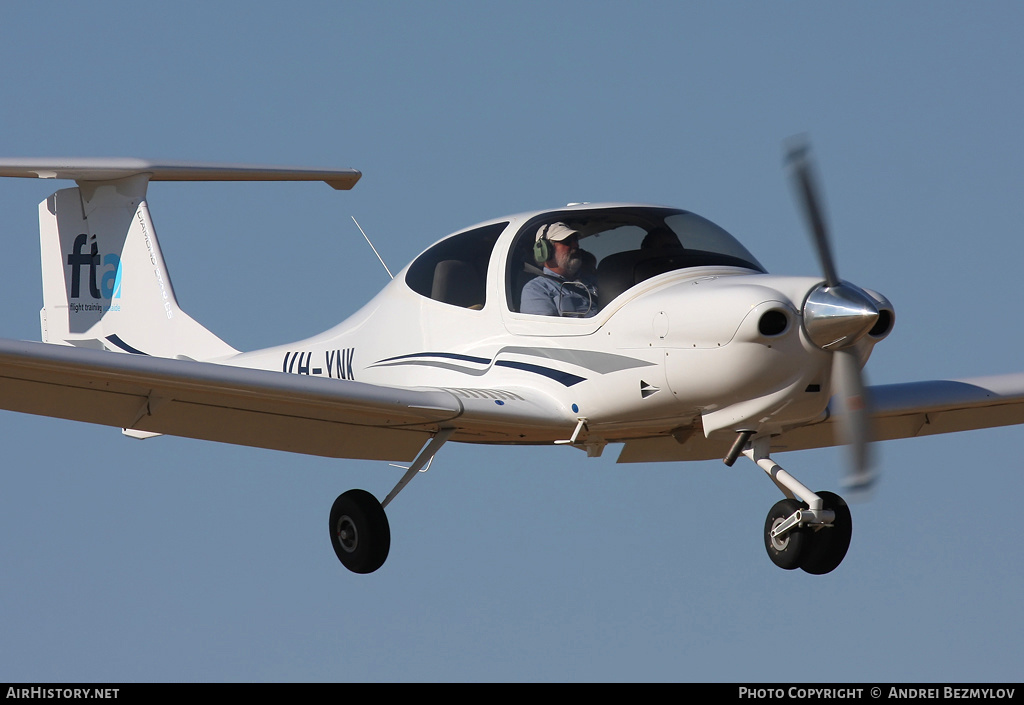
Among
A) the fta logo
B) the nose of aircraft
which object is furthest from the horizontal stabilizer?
the nose of aircraft

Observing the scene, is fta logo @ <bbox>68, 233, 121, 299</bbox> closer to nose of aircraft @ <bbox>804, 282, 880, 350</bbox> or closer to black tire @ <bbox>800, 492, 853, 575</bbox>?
black tire @ <bbox>800, 492, 853, 575</bbox>

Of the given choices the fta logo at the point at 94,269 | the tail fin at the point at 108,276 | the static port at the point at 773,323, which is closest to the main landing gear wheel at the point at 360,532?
the static port at the point at 773,323

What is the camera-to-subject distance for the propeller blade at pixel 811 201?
995cm

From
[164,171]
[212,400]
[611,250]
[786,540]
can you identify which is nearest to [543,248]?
[611,250]

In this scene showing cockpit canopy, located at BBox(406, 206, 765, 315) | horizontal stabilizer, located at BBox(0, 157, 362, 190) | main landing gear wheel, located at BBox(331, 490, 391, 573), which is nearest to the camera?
cockpit canopy, located at BBox(406, 206, 765, 315)

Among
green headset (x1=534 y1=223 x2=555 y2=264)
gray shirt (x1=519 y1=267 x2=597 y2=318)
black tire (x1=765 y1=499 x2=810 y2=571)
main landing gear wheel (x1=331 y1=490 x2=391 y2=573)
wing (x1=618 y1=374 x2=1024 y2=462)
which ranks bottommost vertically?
main landing gear wheel (x1=331 y1=490 x2=391 y2=573)

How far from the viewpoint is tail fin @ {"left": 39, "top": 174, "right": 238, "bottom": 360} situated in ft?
50.1

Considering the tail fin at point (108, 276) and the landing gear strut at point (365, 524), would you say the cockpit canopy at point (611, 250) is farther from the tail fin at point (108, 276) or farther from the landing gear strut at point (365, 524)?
the tail fin at point (108, 276)

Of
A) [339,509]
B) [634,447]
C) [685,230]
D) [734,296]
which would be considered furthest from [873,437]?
[339,509]

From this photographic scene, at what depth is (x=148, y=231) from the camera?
611 inches

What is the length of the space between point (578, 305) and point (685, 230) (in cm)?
108

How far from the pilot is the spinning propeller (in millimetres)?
1803

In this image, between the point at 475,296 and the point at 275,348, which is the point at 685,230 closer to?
the point at 475,296

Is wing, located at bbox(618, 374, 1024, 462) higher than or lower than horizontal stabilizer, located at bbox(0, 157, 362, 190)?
lower
